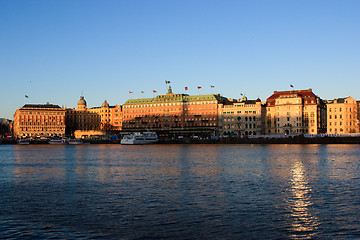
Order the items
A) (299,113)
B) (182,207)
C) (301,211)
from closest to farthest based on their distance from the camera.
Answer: (301,211), (182,207), (299,113)

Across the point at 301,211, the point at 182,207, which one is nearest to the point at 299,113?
the point at 301,211

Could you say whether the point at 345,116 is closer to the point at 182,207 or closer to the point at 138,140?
the point at 138,140

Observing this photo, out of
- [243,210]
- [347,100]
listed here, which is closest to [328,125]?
[347,100]

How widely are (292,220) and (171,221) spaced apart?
711 centimetres

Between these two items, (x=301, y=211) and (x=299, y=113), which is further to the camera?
(x=299, y=113)

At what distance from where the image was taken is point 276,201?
101ft

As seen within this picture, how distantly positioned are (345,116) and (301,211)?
171341mm

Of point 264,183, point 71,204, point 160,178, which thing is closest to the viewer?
point 71,204

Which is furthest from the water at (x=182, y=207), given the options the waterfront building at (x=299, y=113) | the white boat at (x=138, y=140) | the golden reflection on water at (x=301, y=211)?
the white boat at (x=138, y=140)

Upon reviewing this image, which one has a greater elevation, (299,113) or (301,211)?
(299,113)

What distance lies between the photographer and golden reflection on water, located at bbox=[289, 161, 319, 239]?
22430mm

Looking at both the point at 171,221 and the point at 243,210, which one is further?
the point at 243,210

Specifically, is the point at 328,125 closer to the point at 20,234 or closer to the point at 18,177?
the point at 18,177

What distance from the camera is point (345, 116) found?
186 metres
